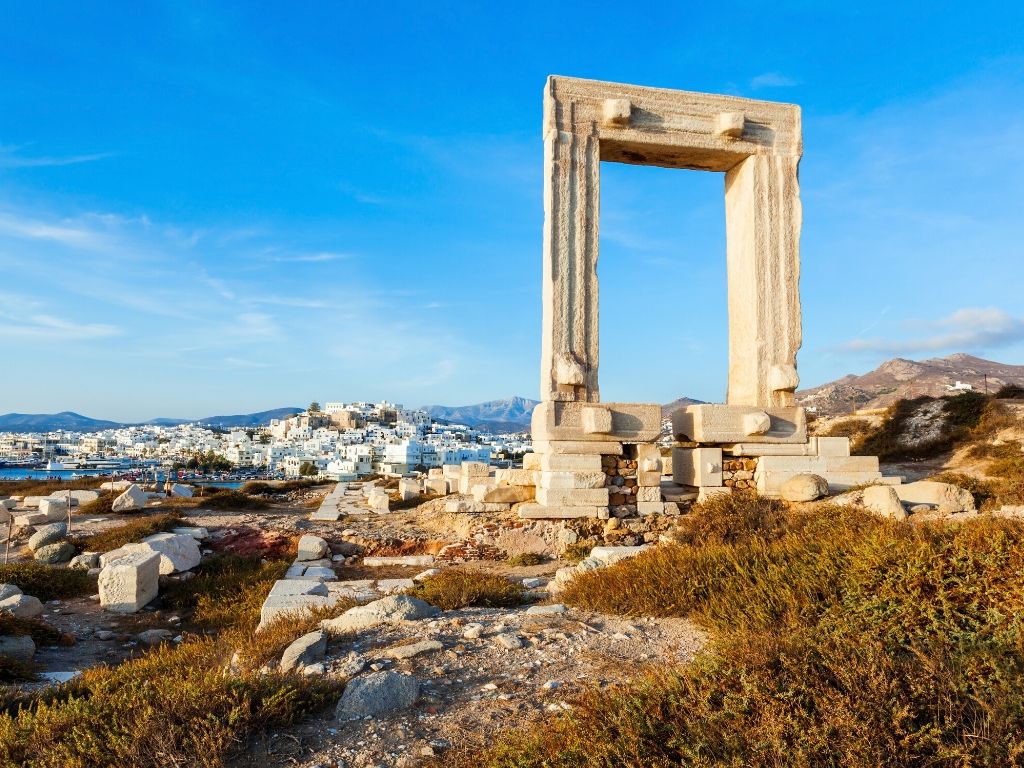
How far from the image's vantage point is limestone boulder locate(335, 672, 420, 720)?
3.16 meters

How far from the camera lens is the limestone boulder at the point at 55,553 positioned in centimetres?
1022

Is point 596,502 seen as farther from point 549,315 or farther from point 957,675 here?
point 957,675

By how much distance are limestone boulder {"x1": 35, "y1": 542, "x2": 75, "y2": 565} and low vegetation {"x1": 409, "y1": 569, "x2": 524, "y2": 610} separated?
287 inches

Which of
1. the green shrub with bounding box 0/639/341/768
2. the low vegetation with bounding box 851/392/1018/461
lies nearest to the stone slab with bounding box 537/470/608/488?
the green shrub with bounding box 0/639/341/768

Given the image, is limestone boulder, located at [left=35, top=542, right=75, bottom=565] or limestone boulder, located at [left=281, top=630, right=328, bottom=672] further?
limestone boulder, located at [left=35, top=542, right=75, bottom=565]

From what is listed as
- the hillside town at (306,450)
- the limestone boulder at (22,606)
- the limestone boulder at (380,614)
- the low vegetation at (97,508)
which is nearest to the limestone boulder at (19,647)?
the limestone boulder at (22,606)

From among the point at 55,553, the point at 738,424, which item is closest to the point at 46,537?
the point at 55,553

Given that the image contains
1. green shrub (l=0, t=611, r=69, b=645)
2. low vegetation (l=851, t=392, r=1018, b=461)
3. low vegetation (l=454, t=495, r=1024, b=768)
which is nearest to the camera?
low vegetation (l=454, t=495, r=1024, b=768)

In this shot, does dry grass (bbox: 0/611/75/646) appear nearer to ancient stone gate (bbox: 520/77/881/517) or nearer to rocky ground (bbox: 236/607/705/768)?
rocky ground (bbox: 236/607/705/768)

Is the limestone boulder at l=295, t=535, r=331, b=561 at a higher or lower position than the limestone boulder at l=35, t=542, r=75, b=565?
higher

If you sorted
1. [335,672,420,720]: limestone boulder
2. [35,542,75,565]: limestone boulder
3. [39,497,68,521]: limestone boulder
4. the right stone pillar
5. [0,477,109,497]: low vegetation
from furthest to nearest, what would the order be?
[0,477,109,497]: low vegetation
[39,497,68,521]: limestone boulder
the right stone pillar
[35,542,75,565]: limestone boulder
[335,672,420,720]: limestone boulder

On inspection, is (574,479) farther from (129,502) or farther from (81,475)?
(81,475)

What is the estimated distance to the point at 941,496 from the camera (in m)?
8.48

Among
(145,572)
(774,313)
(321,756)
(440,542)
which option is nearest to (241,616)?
(145,572)
